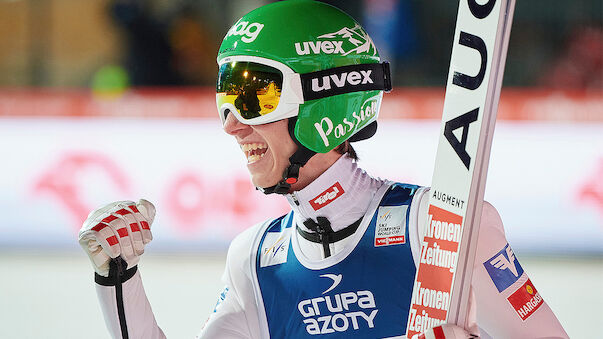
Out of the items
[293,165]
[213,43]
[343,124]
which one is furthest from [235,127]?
[213,43]

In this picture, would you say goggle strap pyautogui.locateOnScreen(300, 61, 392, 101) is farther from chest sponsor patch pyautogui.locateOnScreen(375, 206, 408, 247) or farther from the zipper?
chest sponsor patch pyautogui.locateOnScreen(375, 206, 408, 247)

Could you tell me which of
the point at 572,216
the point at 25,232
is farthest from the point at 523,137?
the point at 25,232

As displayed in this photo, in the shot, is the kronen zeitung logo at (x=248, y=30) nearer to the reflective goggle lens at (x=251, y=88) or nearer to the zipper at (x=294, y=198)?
the reflective goggle lens at (x=251, y=88)

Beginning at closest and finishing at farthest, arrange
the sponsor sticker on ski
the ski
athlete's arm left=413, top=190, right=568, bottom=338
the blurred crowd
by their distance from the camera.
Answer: the ski, the sponsor sticker on ski, athlete's arm left=413, top=190, right=568, bottom=338, the blurred crowd

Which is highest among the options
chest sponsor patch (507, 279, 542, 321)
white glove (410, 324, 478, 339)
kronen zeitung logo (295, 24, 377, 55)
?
kronen zeitung logo (295, 24, 377, 55)

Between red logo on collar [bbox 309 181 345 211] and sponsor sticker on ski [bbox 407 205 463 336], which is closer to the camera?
sponsor sticker on ski [bbox 407 205 463 336]

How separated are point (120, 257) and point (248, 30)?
0.84 metres

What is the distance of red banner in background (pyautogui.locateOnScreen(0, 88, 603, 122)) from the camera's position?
8312 mm

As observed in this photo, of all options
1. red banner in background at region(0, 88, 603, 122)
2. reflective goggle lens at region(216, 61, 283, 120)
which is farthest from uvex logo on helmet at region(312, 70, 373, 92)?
red banner in background at region(0, 88, 603, 122)

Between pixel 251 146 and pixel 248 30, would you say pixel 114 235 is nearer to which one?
pixel 251 146

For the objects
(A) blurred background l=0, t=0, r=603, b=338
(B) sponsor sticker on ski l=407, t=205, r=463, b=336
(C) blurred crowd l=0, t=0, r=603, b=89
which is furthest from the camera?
(C) blurred crowd l=0, t=0, r=603, b=89

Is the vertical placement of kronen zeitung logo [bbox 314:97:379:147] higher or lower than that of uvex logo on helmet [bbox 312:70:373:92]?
lower

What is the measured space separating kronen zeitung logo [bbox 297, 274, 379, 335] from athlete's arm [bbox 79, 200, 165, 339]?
525mm

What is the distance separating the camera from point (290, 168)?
9.45ft
